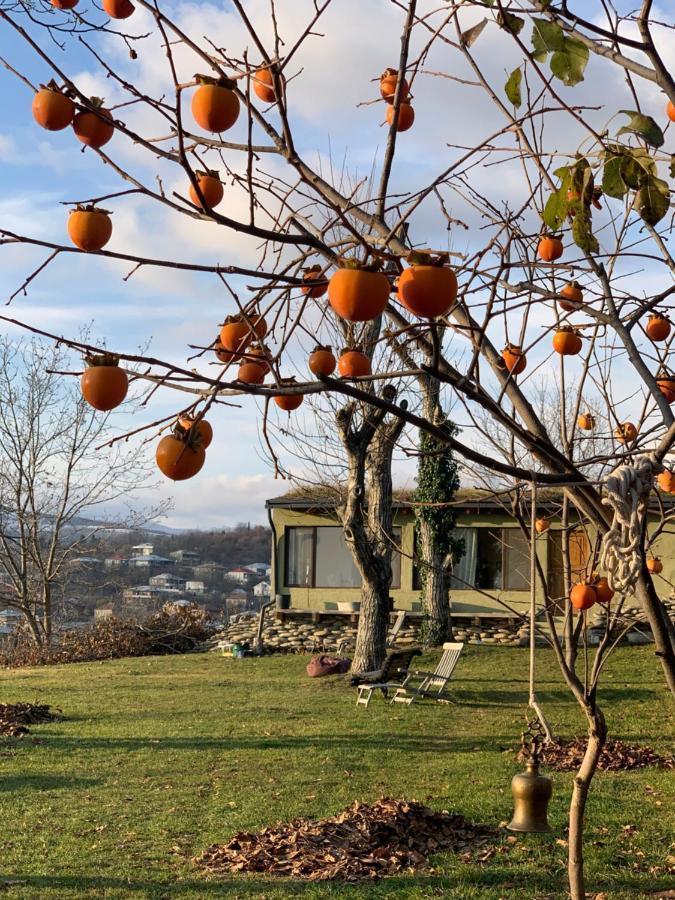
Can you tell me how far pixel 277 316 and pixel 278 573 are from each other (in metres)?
17.7

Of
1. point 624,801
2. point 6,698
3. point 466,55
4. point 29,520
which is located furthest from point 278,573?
point 466,55

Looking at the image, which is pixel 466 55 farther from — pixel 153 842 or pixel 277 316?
pixel 153 842

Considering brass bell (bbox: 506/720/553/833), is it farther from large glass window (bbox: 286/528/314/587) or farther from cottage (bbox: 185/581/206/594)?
cottage (bbox: 185/581/206/594)

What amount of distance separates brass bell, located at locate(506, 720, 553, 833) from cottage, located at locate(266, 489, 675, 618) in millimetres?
11902

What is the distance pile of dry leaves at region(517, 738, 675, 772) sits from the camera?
745 cm

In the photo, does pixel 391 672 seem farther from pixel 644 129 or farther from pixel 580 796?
pixel 644 129

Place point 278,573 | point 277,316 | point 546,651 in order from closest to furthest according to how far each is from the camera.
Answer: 1. point 277,316
2. point 546,651
3. point 278,573

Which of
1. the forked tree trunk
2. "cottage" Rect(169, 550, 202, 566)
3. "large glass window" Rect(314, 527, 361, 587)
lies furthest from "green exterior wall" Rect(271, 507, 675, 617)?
"cottage" Rect(169, 550, 202, 566)

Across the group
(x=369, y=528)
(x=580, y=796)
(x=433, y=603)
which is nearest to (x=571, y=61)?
(x=580, y=796)

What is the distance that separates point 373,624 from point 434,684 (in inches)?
43.4

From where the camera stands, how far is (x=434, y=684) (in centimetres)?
1159

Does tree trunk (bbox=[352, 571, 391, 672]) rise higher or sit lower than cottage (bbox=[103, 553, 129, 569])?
lower

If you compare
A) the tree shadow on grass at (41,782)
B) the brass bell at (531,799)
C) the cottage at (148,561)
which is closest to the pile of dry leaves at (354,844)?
the brass bell at (531,799)

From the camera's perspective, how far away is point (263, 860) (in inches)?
201
